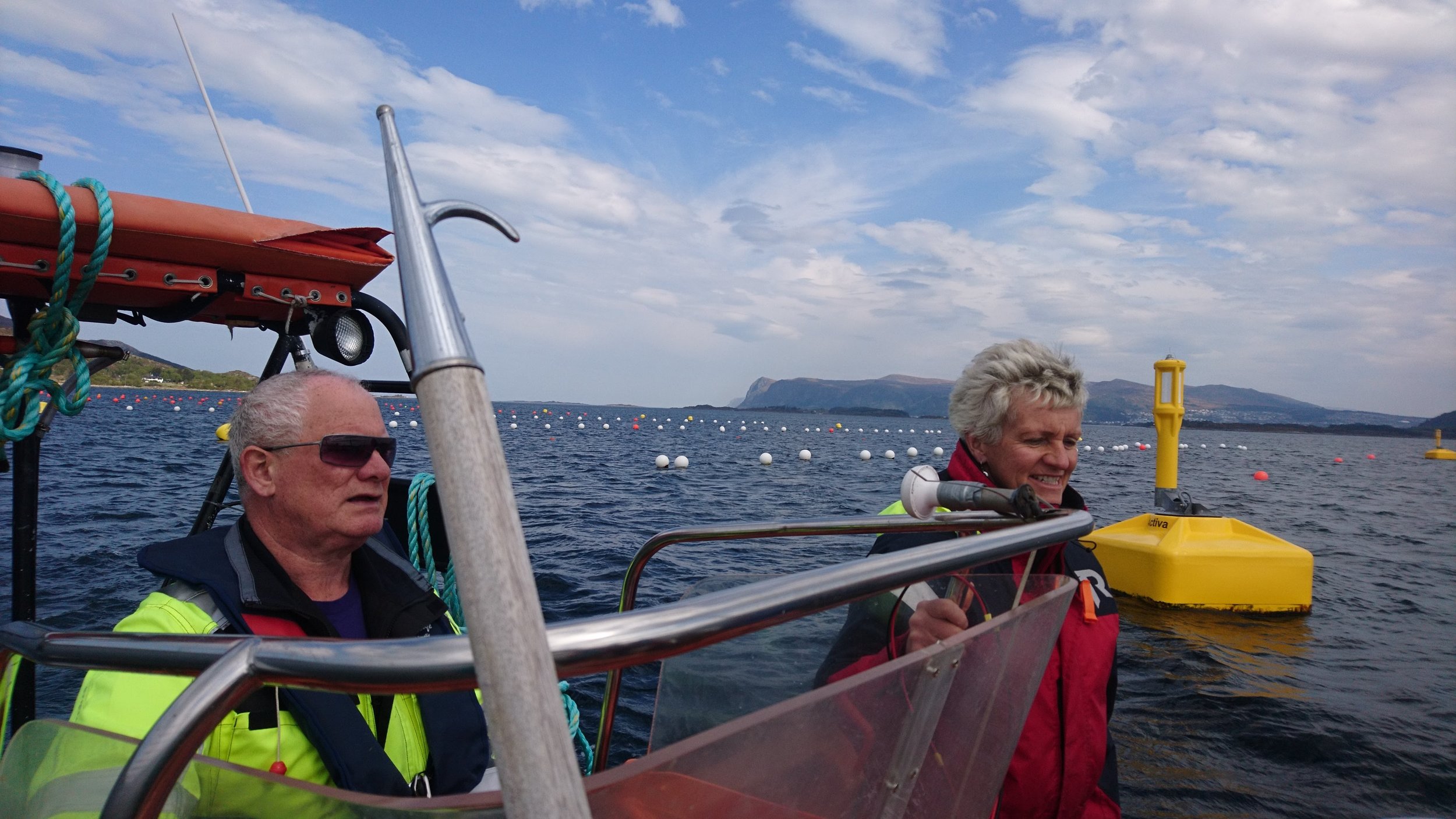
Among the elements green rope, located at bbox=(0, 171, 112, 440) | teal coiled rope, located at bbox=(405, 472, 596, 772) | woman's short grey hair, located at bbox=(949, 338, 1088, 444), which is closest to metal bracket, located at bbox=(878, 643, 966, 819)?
woman's short grey hair, located at bbox=(949, 338, 1088, 444)

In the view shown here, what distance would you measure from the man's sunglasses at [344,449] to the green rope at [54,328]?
0.54m

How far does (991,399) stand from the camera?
8.13 ft

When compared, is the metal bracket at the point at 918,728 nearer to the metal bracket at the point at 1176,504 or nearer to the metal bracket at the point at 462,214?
the metal bracket at the point at 462,214

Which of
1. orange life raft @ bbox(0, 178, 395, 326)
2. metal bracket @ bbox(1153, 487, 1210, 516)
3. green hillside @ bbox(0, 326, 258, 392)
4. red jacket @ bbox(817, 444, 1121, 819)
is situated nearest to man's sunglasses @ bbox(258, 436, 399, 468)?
orange life raft @ bbox(0, 178, 395, 326)

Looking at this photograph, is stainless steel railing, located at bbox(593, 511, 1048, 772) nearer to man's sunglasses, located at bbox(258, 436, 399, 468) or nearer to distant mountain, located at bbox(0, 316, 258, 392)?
man's sunglasses, located at bbox(258, 436, 399, 468)

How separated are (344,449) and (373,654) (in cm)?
178

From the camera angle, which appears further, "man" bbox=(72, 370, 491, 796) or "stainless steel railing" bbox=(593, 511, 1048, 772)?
"man" bbox=(72, 370, 491, 796)

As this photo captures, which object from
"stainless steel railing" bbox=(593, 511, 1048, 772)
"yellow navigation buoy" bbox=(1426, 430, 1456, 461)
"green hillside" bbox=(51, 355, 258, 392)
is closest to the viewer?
"stainless steel railing" bbox=(593, 511, 1048, 772)

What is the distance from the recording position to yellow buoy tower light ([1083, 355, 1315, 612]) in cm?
820

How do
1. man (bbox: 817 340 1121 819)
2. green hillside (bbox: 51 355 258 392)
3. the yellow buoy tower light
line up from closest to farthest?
man (bbox: 817 340 1121 819) → the yellow buoy tower light → green hillside (bbox: 51 355 258 392)

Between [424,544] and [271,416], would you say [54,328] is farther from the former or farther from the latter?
[424,544]

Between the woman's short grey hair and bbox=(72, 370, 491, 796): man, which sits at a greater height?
the woman's short grey hair

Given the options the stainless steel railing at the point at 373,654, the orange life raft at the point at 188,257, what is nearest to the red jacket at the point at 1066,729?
the stainless steel railing at the point at 373,654

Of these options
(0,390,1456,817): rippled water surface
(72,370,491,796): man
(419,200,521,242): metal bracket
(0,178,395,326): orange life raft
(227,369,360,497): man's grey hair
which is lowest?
(0,390,1456,817): rippled water surface
